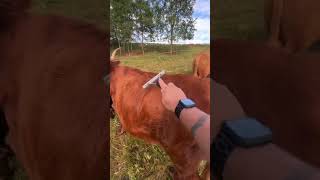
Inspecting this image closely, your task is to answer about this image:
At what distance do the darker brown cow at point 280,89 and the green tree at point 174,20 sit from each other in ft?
2.21

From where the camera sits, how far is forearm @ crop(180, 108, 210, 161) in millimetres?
467

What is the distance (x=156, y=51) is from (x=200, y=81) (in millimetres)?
769

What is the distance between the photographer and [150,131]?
913 millimetres

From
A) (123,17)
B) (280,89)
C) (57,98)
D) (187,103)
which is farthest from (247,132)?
(123,17)

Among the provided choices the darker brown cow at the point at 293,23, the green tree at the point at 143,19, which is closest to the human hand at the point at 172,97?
the darker brown cow at the point at 293,23

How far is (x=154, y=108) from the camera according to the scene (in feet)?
2.80

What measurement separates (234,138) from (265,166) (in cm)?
5

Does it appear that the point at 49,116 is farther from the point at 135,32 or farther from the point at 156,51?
the point at 156,51

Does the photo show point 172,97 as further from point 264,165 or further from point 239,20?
point 239,20

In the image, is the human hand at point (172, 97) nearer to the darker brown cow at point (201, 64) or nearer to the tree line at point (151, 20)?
the darker brown cow at point (201, 64)

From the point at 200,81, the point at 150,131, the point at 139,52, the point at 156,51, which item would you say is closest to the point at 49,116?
the point at 150,131

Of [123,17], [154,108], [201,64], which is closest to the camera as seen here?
[154,108]

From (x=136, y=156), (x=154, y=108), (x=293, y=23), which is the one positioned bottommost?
(x=136, y=156)

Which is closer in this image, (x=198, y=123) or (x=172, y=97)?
(x=198, y=123)
